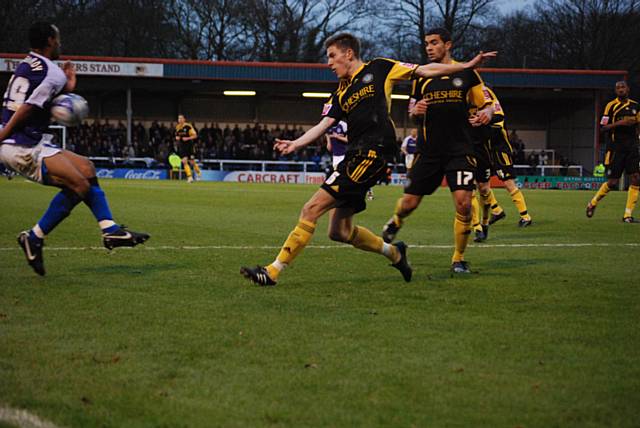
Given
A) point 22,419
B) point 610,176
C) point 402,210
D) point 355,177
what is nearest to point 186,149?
point 610,176

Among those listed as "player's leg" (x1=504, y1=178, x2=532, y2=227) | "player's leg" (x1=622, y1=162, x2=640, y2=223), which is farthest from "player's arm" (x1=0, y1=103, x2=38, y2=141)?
"player's leg" (x1=622, y1=162, x2=640, y2=223)

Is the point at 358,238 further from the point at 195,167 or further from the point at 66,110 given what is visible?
the point at 195,167

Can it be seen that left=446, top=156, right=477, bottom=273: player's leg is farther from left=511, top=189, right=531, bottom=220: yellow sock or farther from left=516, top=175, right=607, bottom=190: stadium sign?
left=516, top=175, right=607, bottom=190: stadium sign

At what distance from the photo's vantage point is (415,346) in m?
4.57

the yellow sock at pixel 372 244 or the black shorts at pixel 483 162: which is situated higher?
the black shorts at pixel 483 162

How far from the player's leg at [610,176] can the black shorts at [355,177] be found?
920cm

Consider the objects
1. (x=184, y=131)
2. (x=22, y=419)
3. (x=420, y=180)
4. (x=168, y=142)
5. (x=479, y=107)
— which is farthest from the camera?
(x=168, y=142)

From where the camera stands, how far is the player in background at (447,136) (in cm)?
772

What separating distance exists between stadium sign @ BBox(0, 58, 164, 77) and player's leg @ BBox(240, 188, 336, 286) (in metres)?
36.2

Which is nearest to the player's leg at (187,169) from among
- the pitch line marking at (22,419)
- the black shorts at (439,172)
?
the black shorts at (439,172)

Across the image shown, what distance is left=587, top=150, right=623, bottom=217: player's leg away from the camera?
1483cm

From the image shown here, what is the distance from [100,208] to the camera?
7059 millimetres

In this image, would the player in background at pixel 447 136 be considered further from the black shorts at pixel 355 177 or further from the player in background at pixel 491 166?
the black shorts at pixel 355 177

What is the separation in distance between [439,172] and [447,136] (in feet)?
1.18
